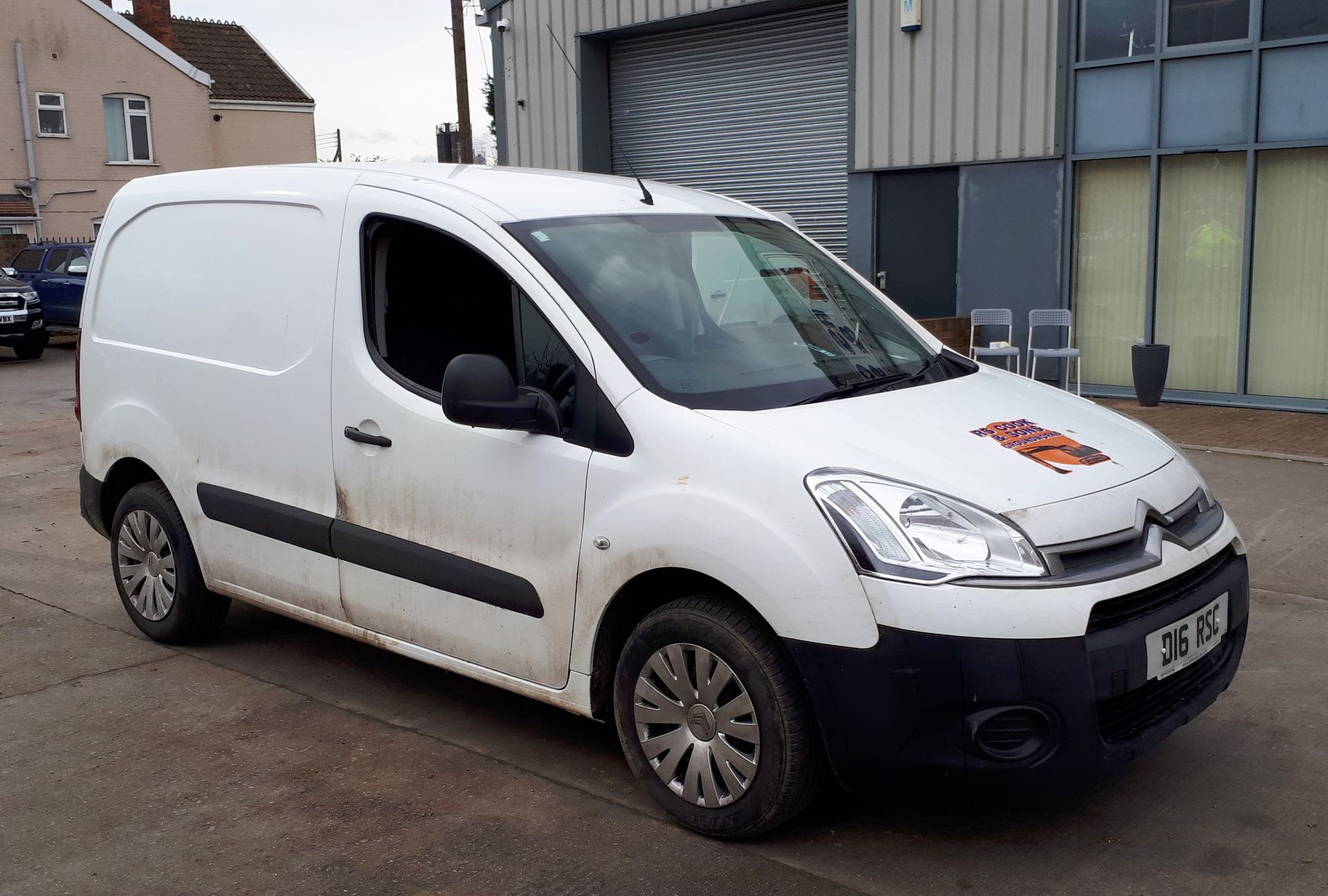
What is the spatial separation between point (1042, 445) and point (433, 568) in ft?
6.36

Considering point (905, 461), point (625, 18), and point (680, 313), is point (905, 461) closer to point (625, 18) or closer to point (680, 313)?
point (680, 313)

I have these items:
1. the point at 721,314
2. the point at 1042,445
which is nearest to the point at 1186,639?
the point at 1042,445

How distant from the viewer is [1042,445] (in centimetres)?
367

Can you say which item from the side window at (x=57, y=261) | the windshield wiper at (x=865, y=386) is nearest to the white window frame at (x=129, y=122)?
the side window at (x=57, y=261)

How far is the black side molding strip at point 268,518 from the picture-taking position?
4.52 meters

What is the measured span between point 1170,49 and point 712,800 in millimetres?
10726

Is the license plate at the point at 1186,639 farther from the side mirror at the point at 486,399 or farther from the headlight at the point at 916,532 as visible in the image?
the side mirror at the point at 486,399

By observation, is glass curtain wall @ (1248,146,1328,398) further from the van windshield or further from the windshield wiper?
the windshield wiper

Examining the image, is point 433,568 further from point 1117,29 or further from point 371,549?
point 1117,29

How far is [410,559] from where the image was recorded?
13.8 ft

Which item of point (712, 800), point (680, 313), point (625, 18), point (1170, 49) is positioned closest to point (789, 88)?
point (625, 18)

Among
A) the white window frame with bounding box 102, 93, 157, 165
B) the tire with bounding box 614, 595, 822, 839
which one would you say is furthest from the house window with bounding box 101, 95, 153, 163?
the tire with bounding box 614, 595, 822, 839

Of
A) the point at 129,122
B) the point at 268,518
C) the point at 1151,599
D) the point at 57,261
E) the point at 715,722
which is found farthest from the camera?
the point at 129,122

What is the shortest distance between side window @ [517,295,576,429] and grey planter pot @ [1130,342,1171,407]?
9.48 m
